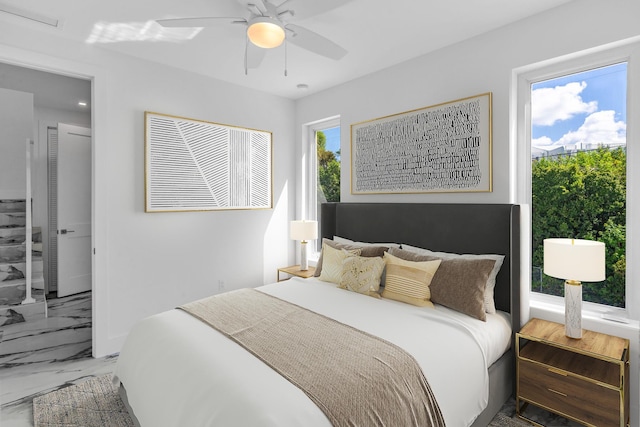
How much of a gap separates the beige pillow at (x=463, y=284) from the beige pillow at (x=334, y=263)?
0.81 metres

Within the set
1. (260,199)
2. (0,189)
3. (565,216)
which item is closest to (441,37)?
(565,216)

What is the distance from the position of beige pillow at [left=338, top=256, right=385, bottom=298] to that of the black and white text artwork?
2.81 ft

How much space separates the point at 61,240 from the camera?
4.72 m

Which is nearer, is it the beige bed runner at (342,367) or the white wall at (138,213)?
the beige bed runner at (342,367)

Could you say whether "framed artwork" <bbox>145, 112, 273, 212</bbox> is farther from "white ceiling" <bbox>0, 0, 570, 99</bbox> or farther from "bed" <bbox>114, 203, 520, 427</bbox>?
"bed" <bbox>114, 203, 520, 427</bbox>

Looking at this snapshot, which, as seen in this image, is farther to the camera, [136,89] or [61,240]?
[61,240]

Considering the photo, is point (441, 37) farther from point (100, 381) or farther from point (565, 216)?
point (100, 381)

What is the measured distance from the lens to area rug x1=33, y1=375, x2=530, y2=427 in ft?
6.73

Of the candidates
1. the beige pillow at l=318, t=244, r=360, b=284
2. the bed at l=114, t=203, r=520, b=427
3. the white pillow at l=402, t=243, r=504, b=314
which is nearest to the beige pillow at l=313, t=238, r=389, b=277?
the beige pillow at l=318, t=244, r=360, b=284

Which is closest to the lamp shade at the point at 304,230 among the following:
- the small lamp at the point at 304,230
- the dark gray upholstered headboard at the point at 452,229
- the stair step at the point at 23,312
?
the small lamp at the point at 304,230

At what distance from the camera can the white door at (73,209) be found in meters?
4.71

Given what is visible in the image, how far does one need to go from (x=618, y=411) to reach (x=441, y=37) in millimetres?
2700

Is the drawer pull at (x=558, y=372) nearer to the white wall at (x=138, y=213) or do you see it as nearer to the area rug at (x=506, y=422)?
the area rug at (x=506, y=422)

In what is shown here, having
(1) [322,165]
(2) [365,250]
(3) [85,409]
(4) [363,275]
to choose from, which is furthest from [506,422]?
(1) [322,165]
